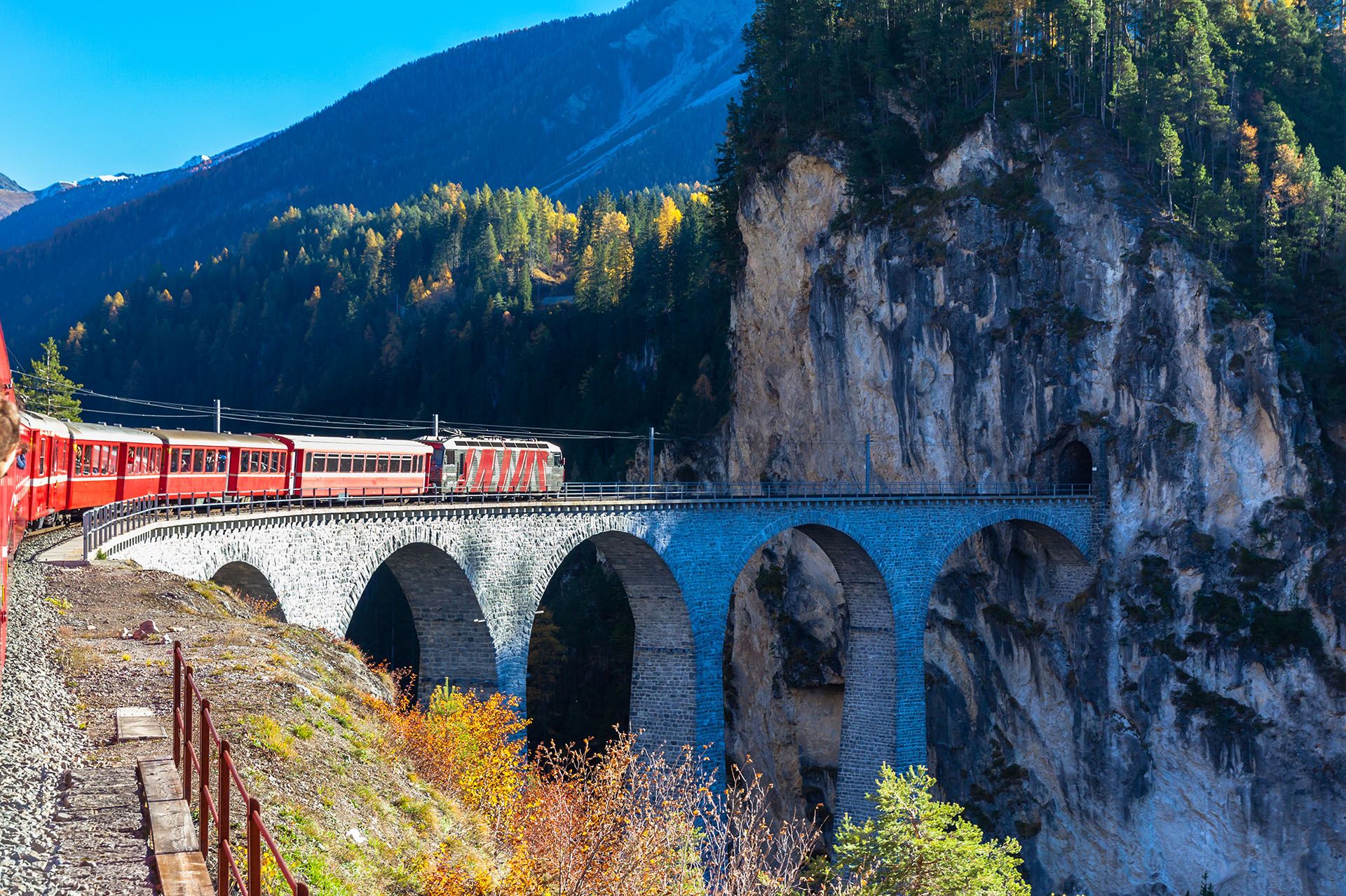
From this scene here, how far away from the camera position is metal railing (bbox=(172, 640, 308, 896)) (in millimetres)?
6422

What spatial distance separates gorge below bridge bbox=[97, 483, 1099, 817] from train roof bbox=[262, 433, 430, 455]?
1.96 metres

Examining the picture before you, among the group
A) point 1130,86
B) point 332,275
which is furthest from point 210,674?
point 332,275

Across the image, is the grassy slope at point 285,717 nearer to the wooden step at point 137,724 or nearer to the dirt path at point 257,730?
the dirt path at point 257,730

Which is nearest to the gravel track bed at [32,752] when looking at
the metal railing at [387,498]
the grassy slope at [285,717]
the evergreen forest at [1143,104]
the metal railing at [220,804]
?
the grassy slope at [285,717]

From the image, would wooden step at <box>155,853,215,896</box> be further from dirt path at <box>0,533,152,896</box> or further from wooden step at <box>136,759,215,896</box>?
dirt path at <box>0,533,152,896</box>

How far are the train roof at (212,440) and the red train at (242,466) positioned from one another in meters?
0.03

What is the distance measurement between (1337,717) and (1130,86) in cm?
3106

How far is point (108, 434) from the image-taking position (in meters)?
26.9

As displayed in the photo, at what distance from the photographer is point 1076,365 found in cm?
5250

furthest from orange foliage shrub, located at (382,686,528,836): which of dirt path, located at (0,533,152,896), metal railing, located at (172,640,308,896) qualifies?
metal railing, located at (172,640,308,896)

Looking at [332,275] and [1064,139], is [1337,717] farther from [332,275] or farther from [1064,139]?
[332,275]

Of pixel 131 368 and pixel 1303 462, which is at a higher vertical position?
pixel 131 368

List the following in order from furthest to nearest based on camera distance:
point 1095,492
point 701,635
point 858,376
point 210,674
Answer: point 858,376 → point 1095,492 → point 701,635 → point 210,674

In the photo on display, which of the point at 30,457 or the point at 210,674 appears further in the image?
the point at 30,457
